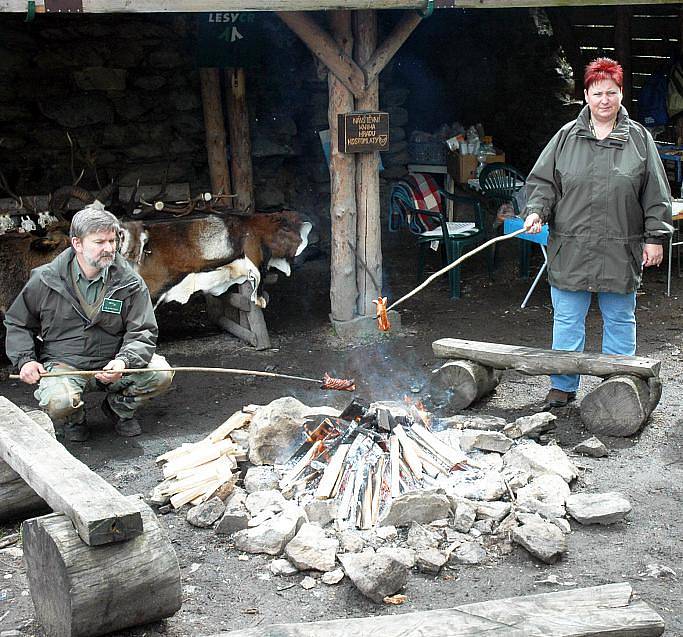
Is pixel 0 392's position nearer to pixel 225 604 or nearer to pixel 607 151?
pixel 225 604

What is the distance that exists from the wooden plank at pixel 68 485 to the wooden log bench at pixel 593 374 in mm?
2866

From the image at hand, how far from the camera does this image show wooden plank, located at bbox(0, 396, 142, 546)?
3.41 m

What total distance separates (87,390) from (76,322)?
474 millimetres

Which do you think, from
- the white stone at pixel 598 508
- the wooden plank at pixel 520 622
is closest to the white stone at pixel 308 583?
the wooden plank at pixel 520 622

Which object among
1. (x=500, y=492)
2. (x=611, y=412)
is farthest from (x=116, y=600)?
(x=611, y=412)

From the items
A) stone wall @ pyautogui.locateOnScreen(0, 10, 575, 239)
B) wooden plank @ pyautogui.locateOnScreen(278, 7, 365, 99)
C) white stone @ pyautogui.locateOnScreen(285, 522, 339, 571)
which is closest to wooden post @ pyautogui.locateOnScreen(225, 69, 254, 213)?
stone wall @ pyautogui.locateOnScreen(0, 10, 575, 239)

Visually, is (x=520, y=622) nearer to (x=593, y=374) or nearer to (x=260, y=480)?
(x=260, y=480)

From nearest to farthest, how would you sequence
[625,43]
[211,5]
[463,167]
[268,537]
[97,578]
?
[97,578], [268,537], [211,5], [463,167], [625,43]

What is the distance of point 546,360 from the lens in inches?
230

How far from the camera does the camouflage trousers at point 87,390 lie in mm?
5516

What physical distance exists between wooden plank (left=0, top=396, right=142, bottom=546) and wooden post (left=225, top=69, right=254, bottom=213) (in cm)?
560

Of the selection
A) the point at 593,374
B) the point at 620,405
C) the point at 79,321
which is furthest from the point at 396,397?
the point at 79,321

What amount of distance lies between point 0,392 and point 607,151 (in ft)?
15.1

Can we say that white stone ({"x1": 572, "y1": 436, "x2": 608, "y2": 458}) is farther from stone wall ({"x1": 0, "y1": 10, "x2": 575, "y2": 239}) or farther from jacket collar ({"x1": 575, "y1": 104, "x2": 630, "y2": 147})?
stone wall ({"x1": 0, "y1": 10, "x2": 575, "y2": 239})
